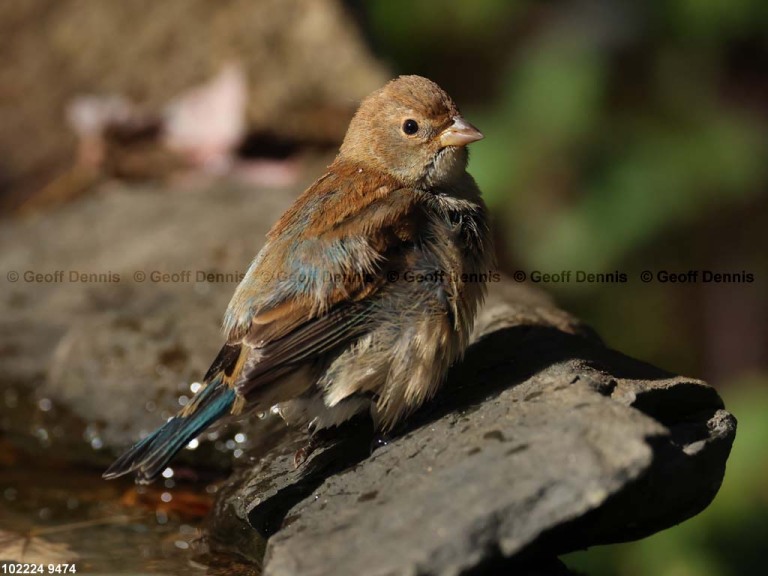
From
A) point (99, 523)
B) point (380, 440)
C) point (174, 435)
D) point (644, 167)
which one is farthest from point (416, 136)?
point (644, 167)

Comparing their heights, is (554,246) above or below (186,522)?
above

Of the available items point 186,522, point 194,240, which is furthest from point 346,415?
point 194,240

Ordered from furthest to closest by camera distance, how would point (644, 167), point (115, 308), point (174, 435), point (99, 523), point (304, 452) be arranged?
1. point (644, 167)
2. point (115, 308)
3. point (99, 523)
4. point (304, 452)
5. point (174, 435)

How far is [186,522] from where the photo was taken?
3.98 meters

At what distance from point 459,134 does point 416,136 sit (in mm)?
154

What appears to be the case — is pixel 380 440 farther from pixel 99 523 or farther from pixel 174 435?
pixel 99 523

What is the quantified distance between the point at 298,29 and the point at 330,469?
4.04 metres

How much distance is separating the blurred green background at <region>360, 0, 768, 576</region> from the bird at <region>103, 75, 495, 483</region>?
255cm

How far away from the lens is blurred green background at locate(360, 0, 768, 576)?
598 centimetres

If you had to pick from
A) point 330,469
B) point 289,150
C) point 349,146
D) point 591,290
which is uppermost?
point 289,150

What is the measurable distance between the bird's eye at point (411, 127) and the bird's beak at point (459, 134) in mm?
94

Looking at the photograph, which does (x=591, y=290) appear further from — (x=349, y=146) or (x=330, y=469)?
(x=330, y=469)

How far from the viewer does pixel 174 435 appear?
3.23 m

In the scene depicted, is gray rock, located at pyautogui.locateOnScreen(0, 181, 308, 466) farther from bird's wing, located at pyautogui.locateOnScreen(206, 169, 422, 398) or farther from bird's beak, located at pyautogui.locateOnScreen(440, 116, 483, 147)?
bird's beak, located at pyautogui.locateOnScreen(440, 116, 483, 147)
